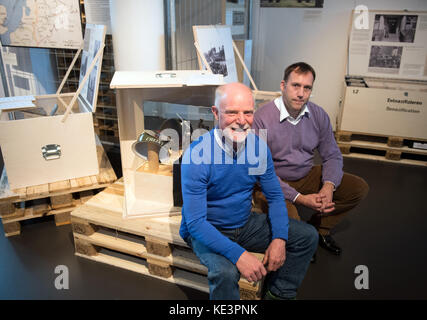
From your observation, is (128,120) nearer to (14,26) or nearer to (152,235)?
(152,235)

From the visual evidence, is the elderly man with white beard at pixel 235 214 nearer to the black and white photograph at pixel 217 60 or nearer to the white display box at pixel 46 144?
the white display box at pixel 46 144

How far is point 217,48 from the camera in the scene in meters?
4.33

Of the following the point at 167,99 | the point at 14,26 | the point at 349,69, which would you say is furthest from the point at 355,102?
the point at 14,26

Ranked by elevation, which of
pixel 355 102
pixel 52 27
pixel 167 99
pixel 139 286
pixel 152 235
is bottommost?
pixel 139 286

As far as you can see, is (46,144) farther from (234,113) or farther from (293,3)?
(293,3)

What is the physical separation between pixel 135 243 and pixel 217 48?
2.58 meters

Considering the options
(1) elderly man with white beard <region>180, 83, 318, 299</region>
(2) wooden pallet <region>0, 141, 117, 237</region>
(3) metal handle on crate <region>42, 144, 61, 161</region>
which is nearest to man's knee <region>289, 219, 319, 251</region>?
(1) elderly man with white beard <region>180, 83, 318, 299</region>

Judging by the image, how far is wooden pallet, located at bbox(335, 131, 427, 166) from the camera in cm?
495

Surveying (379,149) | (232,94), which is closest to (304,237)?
(232,94)

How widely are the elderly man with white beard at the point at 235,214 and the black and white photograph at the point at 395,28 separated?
4.27 metres

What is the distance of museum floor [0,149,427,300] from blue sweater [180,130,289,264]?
782 mm

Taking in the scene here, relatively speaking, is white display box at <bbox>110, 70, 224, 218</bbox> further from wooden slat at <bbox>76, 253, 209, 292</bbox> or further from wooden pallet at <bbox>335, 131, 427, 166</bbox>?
wooden pallet at <bbox>335, 131, 427, 166</bbox>
